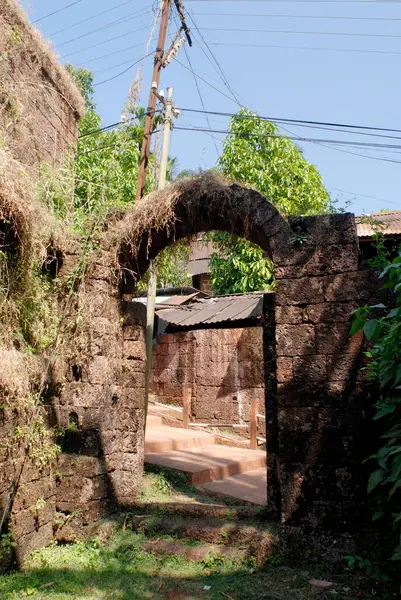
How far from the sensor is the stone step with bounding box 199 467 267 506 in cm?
681

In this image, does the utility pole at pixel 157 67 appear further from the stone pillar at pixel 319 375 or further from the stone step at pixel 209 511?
the stone step at pixel 209 511

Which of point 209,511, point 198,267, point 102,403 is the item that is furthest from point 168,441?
point 198,267

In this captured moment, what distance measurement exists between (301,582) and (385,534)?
790mm

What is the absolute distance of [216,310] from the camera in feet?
44.8

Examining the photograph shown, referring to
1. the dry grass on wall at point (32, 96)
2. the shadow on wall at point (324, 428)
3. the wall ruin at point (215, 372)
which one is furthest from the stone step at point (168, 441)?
the dry grass on wall at point (32, 96)

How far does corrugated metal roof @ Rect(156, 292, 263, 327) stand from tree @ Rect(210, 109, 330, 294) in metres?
1.85

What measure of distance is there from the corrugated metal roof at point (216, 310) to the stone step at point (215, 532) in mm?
7424

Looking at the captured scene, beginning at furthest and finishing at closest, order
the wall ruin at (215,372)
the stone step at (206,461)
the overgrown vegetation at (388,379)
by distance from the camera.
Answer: the wall ruin at (215,372)
the stone step at (206,461)
the overgrown vegetation at (388,379)

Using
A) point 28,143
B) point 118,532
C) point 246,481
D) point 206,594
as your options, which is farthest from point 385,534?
point 28,143

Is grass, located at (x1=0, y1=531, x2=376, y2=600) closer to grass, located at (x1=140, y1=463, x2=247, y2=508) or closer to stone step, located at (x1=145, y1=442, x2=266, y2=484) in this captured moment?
grass, located at (x1=140, y1=463, x2=247, y2=508)

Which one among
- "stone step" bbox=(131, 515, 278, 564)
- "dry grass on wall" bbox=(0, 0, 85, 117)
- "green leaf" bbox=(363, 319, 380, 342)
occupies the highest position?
"dry grass on wall" bbox=(0, 0, 85, 117)

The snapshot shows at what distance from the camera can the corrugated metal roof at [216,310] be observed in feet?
41.5

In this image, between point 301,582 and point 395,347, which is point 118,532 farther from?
point 395,347

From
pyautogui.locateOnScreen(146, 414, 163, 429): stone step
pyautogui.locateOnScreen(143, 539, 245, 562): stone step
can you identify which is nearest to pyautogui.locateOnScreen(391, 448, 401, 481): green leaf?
pyautogui.locateOnScreen(143, 539, 245, 562): stone step
